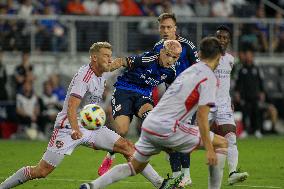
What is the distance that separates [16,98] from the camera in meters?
25.6

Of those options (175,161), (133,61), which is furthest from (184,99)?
(133,61)

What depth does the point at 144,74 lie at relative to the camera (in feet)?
47.7

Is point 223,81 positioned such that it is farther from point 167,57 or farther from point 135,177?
point 135,177

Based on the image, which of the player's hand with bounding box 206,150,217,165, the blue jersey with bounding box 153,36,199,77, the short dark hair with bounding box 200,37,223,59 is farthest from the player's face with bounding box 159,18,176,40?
the player's hand with bounding box 206,150,217,165

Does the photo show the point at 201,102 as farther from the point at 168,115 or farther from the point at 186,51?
the point at 186,51

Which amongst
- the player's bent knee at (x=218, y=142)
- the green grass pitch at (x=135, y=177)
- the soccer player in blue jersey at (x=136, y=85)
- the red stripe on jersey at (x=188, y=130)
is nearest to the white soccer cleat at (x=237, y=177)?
A: the green grass pitch at (x=135, y=177)

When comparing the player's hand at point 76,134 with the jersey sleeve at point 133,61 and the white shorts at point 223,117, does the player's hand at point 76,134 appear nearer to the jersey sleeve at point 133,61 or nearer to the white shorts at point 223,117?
the jersey sleeve at point 133,61

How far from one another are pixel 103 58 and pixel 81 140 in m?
1.18

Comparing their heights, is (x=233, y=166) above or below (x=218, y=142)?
below

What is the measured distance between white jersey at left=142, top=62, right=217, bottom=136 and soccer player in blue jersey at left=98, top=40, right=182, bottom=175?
9.90 feet

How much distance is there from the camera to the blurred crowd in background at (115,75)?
2545cm

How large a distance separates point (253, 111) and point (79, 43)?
222 inches

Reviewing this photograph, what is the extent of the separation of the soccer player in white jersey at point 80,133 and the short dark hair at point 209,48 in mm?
2162

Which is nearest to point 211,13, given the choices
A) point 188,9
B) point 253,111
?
point 188,9
